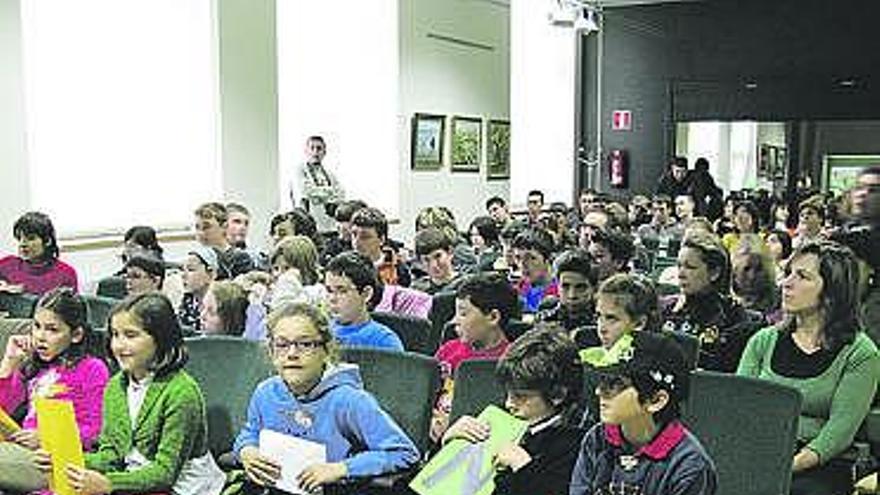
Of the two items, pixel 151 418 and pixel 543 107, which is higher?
pixel 543 107

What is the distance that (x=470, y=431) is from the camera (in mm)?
2758

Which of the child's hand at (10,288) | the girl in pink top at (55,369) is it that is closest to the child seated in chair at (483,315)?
the girl in pink top at (55,369)

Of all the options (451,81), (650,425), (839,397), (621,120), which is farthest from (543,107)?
(650,425)

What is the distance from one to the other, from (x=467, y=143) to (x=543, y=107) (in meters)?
1.23

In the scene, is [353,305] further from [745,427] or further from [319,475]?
[745,427]

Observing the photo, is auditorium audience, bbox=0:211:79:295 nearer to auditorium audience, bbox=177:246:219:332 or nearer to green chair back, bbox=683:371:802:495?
auditorium audience, bbox=177:246:219:332

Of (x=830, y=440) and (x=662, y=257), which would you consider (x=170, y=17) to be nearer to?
(x=662, y=257)

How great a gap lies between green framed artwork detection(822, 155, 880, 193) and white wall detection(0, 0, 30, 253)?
26.6 ft

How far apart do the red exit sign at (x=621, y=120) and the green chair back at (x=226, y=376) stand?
32.1 ft

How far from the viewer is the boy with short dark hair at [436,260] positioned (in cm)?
530

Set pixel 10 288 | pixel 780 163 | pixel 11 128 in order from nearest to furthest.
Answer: pixel 10 288 → pixel 11 128 → pixel 780 163

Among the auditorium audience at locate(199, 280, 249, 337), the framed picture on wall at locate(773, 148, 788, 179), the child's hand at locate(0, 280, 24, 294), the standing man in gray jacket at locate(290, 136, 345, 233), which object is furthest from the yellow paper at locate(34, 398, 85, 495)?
the framed picture on wall at locate(773, 148, 788, 179)

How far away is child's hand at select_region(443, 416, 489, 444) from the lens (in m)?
2.74

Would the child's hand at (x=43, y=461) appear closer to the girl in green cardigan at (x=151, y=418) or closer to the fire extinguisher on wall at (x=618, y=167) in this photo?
the girl in green cardigan at (x=151, y=418)
